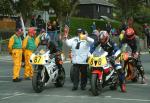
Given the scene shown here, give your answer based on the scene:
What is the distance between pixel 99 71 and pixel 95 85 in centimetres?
39

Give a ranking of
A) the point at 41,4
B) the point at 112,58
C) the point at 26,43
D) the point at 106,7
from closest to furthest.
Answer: the point at 112,58
the point at 26,43
the point at 41,4
the point at 106,7

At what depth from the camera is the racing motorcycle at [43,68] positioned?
14711 millimetres

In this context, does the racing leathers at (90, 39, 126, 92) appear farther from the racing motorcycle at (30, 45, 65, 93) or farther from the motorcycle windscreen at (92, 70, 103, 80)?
the racing motorcycle at (30, 45, 65, 93)

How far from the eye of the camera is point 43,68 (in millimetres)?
15016

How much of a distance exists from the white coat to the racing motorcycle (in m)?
0.61

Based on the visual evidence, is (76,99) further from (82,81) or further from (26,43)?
(26,43)

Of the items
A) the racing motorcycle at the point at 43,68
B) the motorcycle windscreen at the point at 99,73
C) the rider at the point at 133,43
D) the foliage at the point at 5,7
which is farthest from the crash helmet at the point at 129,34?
the foliage at the point at 5,7

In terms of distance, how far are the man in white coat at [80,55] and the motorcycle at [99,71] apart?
912 millimetres

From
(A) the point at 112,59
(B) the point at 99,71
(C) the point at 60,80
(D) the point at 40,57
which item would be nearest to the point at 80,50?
(A) the point at 112,59

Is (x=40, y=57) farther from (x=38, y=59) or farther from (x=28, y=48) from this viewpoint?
(x=28, y=48)

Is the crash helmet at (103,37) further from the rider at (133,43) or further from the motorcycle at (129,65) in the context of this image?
the rider at (133,43)

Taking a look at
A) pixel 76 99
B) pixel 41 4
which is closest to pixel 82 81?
pixel 76 99

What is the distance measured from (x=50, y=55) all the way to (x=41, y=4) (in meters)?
29.3

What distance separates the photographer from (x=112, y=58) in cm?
1481
